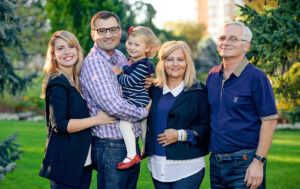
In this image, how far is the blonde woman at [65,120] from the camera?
306 cm

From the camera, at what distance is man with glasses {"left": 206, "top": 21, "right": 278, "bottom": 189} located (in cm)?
306

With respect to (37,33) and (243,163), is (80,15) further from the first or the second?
(37,33)

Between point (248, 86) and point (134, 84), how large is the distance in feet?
3.47

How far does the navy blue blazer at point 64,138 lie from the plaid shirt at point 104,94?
13cm

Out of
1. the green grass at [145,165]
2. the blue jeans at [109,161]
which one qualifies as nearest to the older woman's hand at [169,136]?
the blue jeans at [109,161]

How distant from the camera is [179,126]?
3.34m

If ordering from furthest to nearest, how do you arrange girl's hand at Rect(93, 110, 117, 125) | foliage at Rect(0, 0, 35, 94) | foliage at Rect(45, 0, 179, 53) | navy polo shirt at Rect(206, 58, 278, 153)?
foliage at Rect(45, 0, 179, 53) → foliage at Rect(0, 0, 35, 94) → girl's hand at Rect(93, 110, 117, 125) → navy polo shirt at Rect(206, 58, 278, 153)

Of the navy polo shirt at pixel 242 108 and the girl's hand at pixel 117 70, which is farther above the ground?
the girl's hand at pixel 117 70

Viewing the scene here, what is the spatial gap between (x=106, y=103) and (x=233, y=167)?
1303 millimetres

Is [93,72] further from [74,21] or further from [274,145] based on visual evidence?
[274,145]

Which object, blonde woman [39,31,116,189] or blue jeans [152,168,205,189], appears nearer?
blonde woman [39,31,116,189]

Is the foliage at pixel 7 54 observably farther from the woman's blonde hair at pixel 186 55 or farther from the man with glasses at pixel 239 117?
the man with glasses at pixel 239 117

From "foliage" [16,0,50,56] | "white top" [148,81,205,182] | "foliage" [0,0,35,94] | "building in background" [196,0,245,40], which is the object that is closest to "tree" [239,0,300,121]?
"white top" [148,81,205,182]

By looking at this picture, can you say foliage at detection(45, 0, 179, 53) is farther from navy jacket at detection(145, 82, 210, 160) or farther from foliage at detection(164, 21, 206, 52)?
foliage at detection(164, 21, 206, 52)
